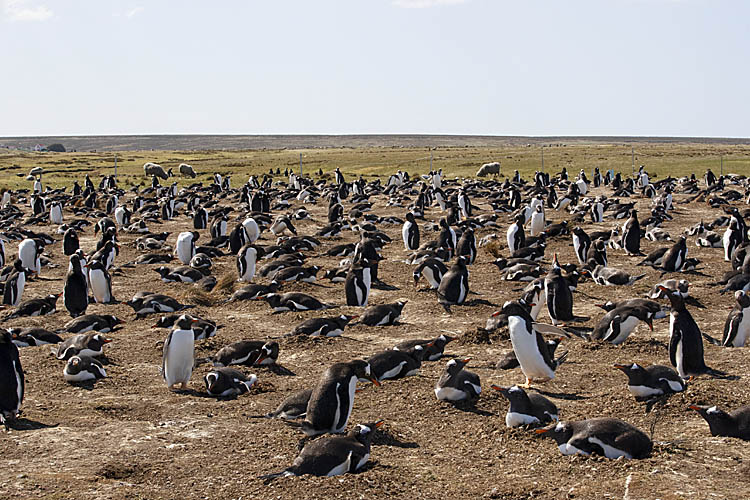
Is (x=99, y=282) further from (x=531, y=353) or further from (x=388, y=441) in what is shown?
(x=388, y=441)

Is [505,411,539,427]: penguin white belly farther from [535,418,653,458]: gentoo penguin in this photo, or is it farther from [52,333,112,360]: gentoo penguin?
[52,333,112,360]: gentoo penguin

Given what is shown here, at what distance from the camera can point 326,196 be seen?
3859 cm

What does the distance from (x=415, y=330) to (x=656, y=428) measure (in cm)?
522

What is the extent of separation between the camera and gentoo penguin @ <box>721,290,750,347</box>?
9820 millimetres

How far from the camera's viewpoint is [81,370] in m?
9.55

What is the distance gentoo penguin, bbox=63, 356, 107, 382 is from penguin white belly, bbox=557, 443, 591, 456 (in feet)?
18.9

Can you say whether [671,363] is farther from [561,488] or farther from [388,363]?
[561,488]

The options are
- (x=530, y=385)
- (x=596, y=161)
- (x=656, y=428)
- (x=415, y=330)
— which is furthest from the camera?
(x=596, y=161)

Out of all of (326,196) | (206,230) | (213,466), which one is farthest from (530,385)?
(326,196)

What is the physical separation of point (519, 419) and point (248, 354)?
13.2 ft

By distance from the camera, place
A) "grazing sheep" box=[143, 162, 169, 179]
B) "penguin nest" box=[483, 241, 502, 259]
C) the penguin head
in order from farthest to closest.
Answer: "grazing sheep" box=[143, 162, 169, 179]
"penguin nest" box=[483, 241, 502, 259]
the penguin head

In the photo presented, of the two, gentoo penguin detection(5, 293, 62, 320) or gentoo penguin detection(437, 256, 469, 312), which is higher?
gentoo penguin detection(437, 256, 469, 312)

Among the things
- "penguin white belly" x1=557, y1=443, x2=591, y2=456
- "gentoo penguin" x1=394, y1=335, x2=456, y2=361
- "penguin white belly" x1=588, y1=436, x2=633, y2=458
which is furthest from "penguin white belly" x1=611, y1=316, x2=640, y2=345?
"penguin white belly" x1=588, y1=436, x2=633, y2=458

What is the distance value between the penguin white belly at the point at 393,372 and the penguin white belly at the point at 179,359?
2.24m
